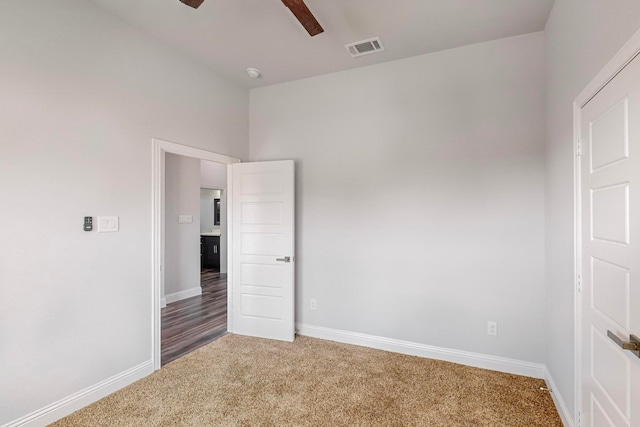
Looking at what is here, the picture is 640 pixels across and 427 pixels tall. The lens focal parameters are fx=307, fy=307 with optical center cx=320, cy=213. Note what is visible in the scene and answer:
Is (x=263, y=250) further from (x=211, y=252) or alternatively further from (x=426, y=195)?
(x=211, y=252)

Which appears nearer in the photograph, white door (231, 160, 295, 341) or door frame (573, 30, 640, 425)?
door frame (573, 30, 640, 425)

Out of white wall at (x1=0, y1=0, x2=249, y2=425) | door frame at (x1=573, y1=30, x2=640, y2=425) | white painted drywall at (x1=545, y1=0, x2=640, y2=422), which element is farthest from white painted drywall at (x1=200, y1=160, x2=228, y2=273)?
door frame at (x1=573, y1=30, x2=640, y2=425)

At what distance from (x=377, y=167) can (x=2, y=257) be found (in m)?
3.02

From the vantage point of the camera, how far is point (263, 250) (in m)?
3.62

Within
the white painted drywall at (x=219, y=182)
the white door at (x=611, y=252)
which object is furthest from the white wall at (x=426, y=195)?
the white painted drywall at (x=219, y=182)

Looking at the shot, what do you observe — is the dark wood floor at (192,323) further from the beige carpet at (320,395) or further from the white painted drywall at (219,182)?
the white painted drywall at (219,182)

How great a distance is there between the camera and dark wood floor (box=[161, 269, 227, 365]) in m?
3.34

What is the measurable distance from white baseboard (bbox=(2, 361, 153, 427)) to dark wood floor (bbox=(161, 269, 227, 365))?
0.33 m

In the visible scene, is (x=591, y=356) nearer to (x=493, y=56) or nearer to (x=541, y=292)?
(x=541, y=292)

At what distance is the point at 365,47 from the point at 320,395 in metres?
3.11

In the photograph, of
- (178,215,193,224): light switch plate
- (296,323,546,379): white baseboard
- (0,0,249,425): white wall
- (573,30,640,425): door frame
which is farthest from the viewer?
(178,215,193,224): light switch plate

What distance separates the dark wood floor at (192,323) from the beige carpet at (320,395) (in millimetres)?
327

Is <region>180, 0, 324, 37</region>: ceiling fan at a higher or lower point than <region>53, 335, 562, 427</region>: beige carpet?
higher

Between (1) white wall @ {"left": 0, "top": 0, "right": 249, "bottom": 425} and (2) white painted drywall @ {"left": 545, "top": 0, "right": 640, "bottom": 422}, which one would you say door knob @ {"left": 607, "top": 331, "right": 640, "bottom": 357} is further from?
(1) white wall @ {"left": 0, "top": 0, "right": 249, "bottom": 425}
